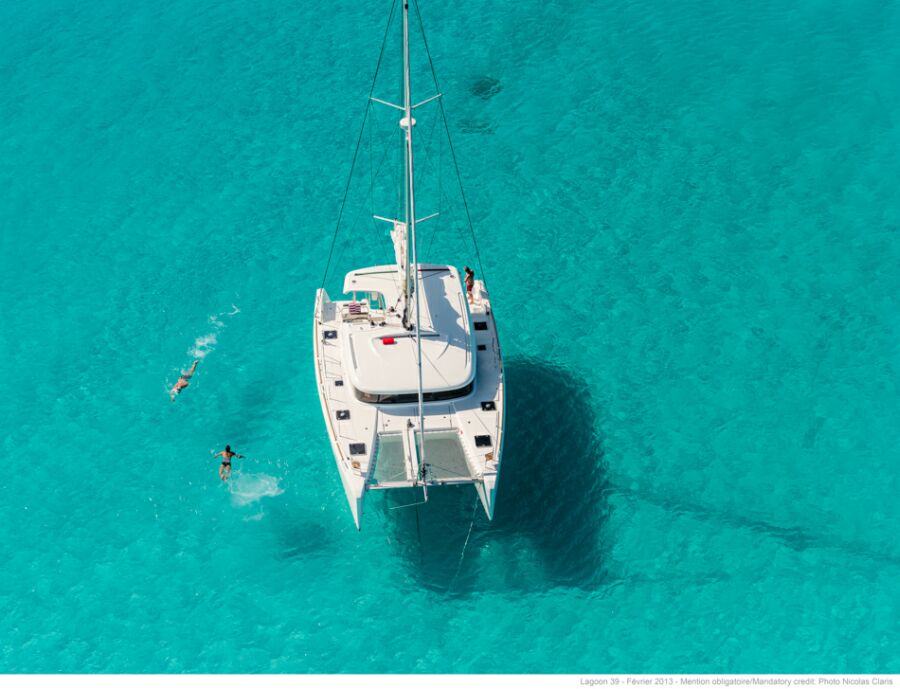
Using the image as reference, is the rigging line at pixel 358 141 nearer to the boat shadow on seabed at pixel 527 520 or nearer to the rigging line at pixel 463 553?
the boat shadow on seabed at pixel 527 520

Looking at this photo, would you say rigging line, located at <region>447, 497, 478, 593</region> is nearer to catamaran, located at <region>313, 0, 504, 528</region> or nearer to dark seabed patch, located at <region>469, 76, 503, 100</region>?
catamaran, located at <region>313, 0, 504, 528</region>

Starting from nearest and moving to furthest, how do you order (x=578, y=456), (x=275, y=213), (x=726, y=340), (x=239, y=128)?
(x=578, y=456) < (x=726, y=340) < (x=275, y=213) < (x=239, y=128)

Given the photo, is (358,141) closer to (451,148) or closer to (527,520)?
(451,148)

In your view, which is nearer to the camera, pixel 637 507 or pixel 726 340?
pixel 637 507

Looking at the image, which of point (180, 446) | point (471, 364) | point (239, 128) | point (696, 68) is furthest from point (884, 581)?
point (239, 128)

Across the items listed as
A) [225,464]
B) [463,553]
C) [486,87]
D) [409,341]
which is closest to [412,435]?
[409,341]

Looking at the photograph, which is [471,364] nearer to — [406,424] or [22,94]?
[406,424]
